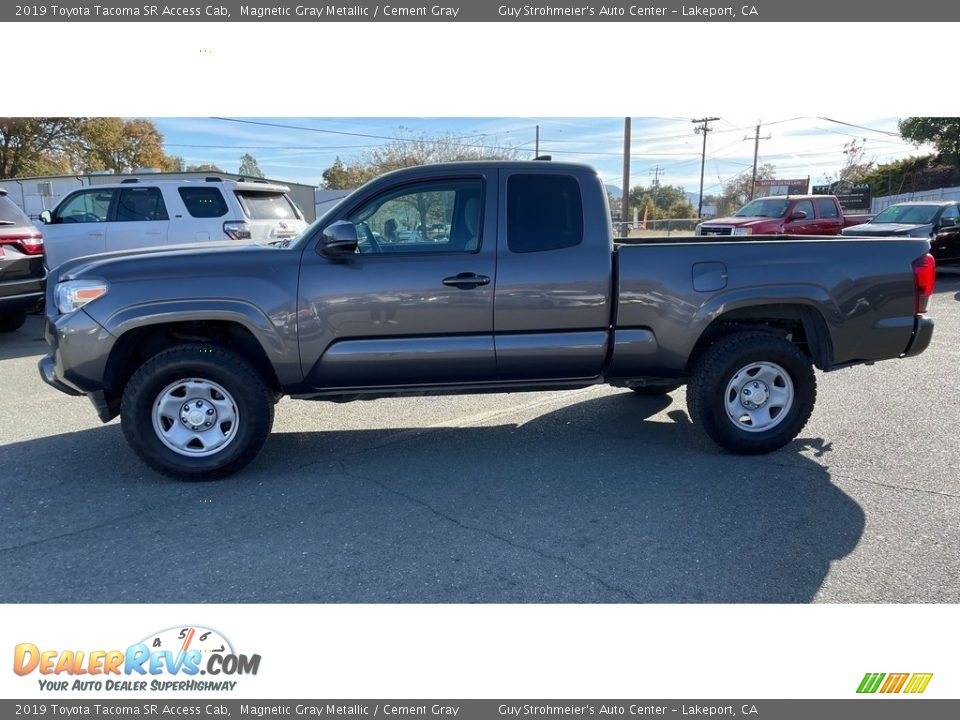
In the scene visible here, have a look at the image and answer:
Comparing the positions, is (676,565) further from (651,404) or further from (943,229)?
(943,229)

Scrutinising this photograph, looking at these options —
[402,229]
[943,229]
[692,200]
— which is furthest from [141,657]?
[692,200]

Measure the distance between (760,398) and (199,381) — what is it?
3849 mm

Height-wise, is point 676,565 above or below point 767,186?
below

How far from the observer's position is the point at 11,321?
29.8ft

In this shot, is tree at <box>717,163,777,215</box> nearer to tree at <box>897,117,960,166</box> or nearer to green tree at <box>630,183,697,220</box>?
green tree at <box>630,183,697,220</box>

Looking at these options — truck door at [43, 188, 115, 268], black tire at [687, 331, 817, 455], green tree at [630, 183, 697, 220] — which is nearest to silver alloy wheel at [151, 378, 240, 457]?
black tire at [687, 331, 817, 455]

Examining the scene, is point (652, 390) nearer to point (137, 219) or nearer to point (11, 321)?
point (137, 219)

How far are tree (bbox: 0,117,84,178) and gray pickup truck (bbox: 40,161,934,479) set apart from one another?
35.7 meters

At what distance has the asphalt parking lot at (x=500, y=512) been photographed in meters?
2.91

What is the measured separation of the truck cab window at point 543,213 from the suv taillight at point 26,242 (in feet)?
23.2

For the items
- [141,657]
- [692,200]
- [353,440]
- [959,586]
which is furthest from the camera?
[692,200]

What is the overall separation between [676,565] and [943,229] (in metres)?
15.0

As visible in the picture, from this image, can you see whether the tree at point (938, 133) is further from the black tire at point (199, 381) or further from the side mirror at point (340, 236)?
the black tire at point (199, 381)

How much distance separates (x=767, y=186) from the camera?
60.1m
